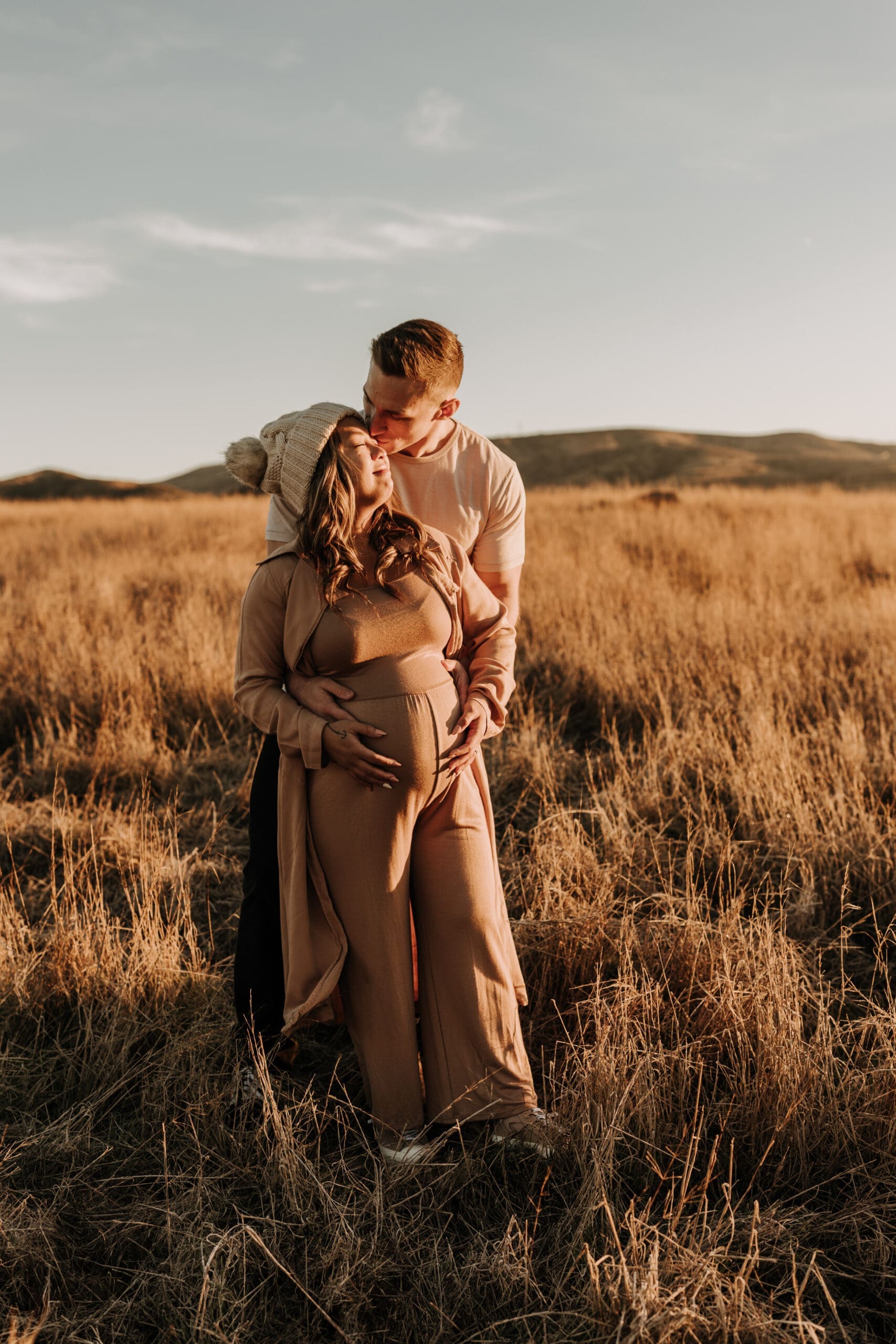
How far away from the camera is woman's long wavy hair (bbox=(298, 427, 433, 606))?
2018mm

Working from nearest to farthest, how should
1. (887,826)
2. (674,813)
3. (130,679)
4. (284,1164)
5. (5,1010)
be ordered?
(284,1164)
(5,1010)
(887,826)
(674,813)
(130,679)

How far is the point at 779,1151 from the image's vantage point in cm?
227

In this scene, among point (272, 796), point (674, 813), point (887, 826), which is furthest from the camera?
point (674, 813)

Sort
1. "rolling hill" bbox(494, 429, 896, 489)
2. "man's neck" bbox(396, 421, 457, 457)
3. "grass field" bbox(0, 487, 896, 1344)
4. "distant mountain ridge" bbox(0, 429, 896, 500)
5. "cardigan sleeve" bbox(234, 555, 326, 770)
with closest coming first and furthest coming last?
"grass field" bbox(0, 487, 896, 1344) → "cardigan sleeve" bbox(234, 555, 326, 770) → "man's neck" bbox(396, 421, 457, 457) → "distant mountain ridge" bbox(0, 429, 896, 500) → "rolling hill" bbox(494, 429, 896, 489)

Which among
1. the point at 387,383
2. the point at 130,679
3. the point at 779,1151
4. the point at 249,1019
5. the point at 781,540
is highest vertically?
the point at 387,383

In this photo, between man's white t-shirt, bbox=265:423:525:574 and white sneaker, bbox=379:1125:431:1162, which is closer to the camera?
white sneaker, bbox=379:1125:431:1162

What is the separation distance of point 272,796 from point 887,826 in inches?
110

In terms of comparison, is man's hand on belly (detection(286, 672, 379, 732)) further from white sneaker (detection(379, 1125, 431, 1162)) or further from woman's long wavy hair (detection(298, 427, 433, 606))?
white sneaker (detection(379, 1125, 431, 1162))

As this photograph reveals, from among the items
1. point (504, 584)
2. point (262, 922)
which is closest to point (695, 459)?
point (504, 584)

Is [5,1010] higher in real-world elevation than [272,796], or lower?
lower

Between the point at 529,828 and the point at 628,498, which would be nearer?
the point at 529,828

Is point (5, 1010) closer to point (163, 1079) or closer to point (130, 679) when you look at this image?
point (163, 1079)

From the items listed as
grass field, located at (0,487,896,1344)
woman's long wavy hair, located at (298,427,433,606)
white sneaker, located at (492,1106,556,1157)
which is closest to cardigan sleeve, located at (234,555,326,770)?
woman's long wavy hair, located at (298,427,433,606)

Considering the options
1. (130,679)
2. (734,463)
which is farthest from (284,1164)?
(734,463)
